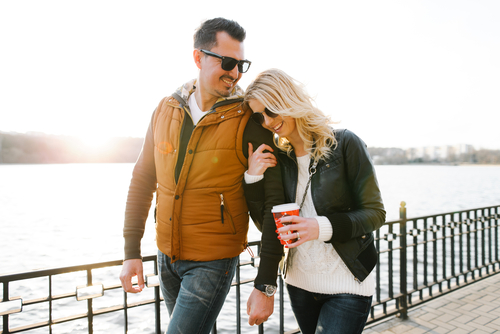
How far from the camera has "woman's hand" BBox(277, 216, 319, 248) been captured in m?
1.51

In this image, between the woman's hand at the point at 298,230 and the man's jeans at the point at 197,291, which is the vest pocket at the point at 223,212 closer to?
the man's jeans at the point at 197,291

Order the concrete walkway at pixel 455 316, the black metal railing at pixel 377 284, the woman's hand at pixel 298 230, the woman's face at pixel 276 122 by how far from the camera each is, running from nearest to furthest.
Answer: the woman's hand at pixel 298 230
the woman's face at pixel 276 122
the black metal railing at pixel 377 284
the concrete walkway at pixel 455 316

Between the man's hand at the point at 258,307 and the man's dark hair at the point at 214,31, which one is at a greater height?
the man's dark hair at the point at 214,31

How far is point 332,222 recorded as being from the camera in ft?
5.21

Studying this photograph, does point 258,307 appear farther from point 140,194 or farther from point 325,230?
point 140,194

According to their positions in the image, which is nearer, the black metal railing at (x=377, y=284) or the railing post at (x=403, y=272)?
the black metal railing at (x=377, y=284)

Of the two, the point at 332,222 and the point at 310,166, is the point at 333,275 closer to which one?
the point at 332,222

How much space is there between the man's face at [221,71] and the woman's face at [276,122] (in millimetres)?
237

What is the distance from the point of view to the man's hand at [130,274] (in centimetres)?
185

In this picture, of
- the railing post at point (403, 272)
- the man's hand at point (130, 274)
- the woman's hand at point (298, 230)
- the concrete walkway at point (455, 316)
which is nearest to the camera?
the woman's hand at point (298, 230)

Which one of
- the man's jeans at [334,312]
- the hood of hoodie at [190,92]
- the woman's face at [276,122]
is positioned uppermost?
the hood of hoodie at [190,92]

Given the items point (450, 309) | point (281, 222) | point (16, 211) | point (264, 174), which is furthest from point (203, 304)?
point (16, 211)

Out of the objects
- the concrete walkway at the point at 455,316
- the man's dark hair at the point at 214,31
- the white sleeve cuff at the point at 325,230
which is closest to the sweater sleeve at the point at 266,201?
the white sleeve cuff at the point at 325,230

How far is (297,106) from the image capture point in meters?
1.72
